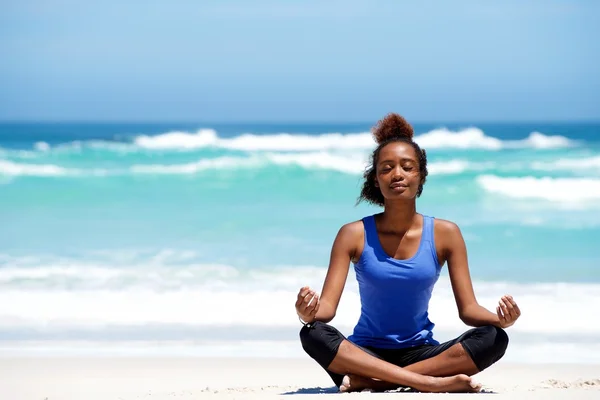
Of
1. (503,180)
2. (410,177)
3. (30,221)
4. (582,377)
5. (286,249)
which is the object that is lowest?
(582,377)

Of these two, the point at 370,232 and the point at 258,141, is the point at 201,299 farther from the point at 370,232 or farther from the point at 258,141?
the point at 258,141

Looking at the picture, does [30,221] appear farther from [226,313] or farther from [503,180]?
[503,180]

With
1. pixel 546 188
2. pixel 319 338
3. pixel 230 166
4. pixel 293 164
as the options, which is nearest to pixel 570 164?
pixel 546 188

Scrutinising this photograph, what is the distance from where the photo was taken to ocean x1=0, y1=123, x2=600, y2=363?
26.2 ft

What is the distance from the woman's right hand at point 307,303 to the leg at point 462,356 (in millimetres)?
383

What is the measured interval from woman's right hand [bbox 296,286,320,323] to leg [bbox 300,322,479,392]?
0.35ft

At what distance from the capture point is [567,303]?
29.0 ft

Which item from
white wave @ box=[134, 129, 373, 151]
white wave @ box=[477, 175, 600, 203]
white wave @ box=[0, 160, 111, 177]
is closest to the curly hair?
white wave @ box=[477, 175, 600, 203]

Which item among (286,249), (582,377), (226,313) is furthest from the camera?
(286,249)

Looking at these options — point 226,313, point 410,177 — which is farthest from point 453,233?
point 226,313

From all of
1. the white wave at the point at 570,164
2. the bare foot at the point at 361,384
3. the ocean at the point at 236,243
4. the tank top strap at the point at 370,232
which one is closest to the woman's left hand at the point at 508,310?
the bare foot at the point at 361,384

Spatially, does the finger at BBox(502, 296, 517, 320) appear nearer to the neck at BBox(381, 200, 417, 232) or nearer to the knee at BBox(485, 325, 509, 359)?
the knee at BBox(485, 325, 509, 359)

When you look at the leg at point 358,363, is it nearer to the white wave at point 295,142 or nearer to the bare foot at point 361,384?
the bare foot at point 361,384

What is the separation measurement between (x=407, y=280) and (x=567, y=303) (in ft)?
14.0
